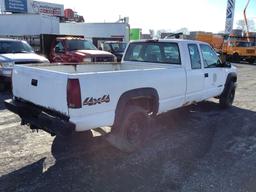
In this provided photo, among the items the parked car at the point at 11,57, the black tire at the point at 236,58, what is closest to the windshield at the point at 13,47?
the parked car at the point at 11,57

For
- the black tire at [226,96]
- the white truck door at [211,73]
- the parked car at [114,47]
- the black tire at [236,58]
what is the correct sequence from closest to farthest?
the white truck door at [211,73] → the black tire at [226,96] → the parked car at [114,47] → the black tire at [236,58]

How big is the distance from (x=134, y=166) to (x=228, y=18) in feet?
98.1

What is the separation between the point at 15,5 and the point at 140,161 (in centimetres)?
4023

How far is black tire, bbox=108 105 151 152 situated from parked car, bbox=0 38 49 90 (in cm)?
→ 554

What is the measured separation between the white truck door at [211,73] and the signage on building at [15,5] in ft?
123

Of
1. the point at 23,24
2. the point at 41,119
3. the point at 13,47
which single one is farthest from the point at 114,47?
the point at 41,119

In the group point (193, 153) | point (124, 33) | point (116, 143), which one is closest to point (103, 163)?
point (116, 143)

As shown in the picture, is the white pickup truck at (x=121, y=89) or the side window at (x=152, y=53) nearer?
the white pickup truck at (x=121, y=89)

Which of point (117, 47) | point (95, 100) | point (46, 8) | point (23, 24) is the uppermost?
point (46, 8)

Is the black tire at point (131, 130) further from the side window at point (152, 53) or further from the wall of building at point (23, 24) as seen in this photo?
the wall of building at point (23, 24)

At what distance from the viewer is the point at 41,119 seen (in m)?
4.08

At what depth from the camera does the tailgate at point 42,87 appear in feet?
12.4

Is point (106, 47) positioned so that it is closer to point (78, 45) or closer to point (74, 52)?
point (78, 45)

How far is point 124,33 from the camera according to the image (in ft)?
87.2
